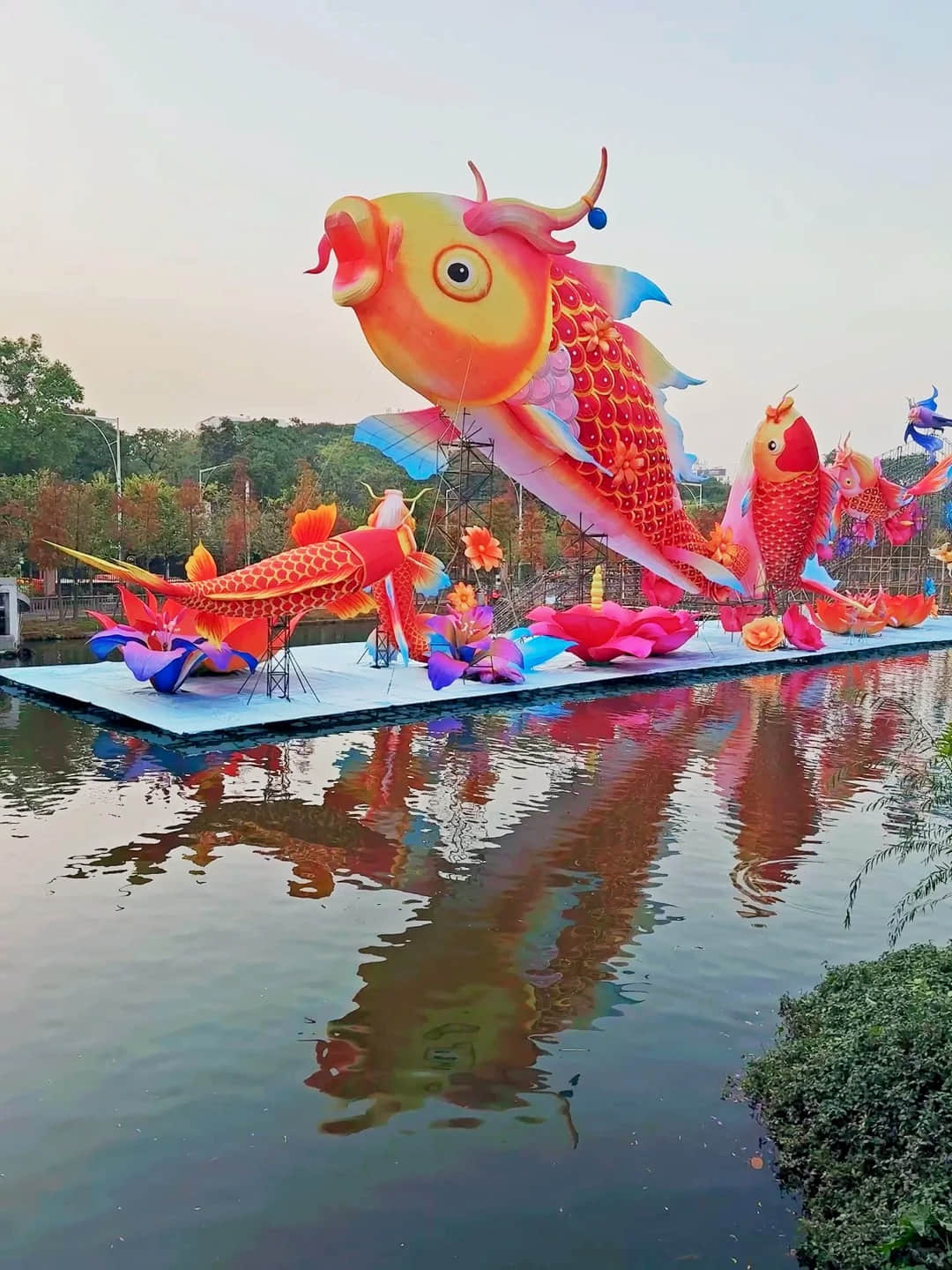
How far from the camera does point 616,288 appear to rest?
15.0m

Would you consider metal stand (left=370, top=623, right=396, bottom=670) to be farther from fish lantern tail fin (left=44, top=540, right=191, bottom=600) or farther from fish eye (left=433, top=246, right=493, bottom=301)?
fish eye (left=433, top=246, right=493, bottom=301)

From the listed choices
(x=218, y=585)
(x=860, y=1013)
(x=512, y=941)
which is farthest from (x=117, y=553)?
(x=860, y=1013)

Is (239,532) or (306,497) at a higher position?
(306,497)

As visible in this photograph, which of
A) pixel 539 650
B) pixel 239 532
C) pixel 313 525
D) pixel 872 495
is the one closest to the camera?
pixel 313 525

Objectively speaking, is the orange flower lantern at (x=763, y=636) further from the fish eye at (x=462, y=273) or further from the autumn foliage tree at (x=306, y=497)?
the autumn foliage tree at (x=306, y=497)

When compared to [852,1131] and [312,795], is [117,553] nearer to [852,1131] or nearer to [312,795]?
[312,795]

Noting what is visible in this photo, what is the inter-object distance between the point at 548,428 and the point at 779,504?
18.8ft

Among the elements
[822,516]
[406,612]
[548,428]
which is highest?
[548,428]

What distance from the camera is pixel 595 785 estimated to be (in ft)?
27.9

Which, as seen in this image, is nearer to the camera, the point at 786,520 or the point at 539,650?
the point at 539,650

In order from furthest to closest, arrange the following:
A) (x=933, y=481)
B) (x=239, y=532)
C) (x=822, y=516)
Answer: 1. (x=239, y=532)
2. (x=933, y=481)
3. (x=822, y=516)

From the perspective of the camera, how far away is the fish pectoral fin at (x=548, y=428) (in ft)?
45.8

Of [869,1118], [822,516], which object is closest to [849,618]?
[822,516]

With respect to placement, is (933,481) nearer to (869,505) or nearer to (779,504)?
(869,505)
